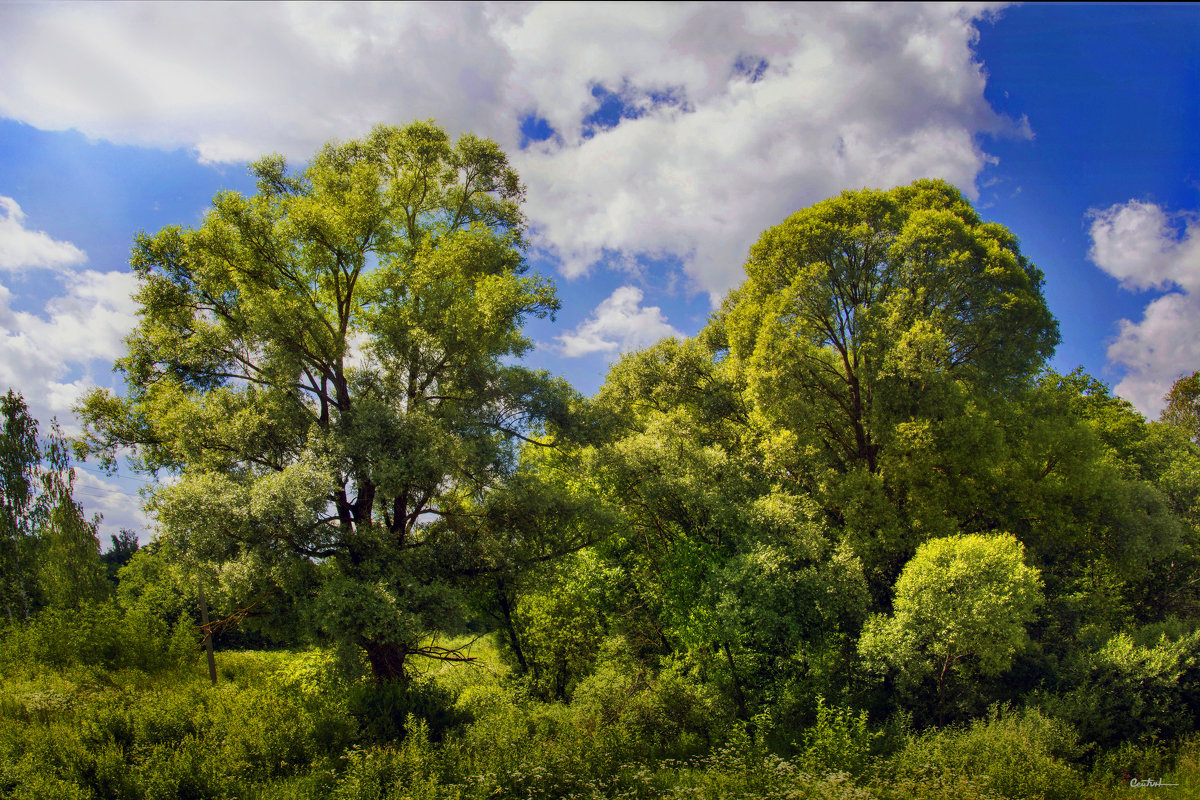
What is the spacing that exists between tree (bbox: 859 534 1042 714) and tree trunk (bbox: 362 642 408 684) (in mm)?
12323

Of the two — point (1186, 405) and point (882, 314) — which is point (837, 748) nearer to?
point (882, 314)

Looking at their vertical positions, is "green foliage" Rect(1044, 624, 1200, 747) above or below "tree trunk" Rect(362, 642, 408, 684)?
below

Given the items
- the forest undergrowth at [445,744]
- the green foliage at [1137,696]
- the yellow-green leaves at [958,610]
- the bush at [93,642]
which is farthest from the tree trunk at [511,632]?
the green foliage at [1137,696]

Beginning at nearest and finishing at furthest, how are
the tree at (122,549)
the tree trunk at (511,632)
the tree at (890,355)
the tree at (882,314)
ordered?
1. the tree at (890,355)
2. the tree at (882,314)
3. the tree trunk at (511,632)
4. the tree at (122,549)

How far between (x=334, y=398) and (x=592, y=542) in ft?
28.3

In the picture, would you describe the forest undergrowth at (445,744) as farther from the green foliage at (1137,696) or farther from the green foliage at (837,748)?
the green foliage at (1137,696)

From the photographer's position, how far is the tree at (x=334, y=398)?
40.0 feet

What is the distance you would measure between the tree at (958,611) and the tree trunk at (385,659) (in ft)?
40.4

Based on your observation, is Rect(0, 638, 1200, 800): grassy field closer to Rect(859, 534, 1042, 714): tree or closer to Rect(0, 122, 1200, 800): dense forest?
Rect(0, 122, 1200, 800): dense forest

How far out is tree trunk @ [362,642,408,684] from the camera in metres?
14.5

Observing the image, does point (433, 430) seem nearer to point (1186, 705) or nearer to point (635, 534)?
point (635, 534)

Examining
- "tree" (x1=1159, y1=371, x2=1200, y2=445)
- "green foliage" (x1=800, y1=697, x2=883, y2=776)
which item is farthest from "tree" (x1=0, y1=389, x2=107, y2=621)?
"tree" (x1=1159, y1=371, x2=1200, y2=445)

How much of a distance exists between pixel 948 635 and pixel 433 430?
13.8 m

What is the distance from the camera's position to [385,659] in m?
14.7
